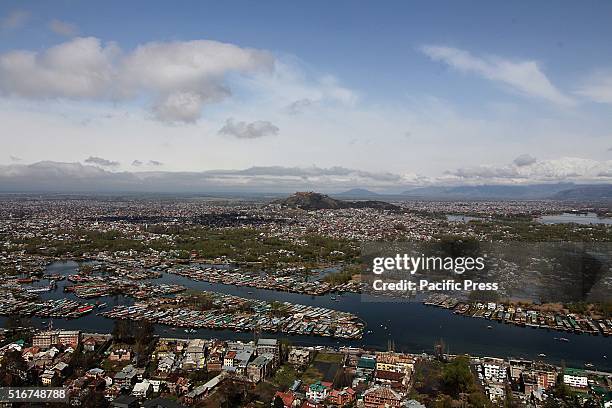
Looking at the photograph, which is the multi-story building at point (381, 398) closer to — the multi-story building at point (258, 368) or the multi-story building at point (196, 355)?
the multi-story building at point (258, 368)

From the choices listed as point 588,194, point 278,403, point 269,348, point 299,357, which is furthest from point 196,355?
point 588,194

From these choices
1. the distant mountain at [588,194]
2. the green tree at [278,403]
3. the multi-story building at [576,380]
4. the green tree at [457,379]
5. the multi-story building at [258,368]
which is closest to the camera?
the green tree at [278,403]

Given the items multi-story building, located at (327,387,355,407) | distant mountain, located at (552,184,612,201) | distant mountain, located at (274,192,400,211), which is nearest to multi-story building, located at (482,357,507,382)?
multi-story building, located at (327,387,355,407)

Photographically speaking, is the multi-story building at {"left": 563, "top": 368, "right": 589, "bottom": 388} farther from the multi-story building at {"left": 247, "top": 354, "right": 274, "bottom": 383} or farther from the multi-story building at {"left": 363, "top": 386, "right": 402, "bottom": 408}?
the multi-story building at {"left": 247, "top": 354, "right": 274, "bottom": 383}

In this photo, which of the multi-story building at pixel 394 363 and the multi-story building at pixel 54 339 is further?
the multi-story building at pixel 54 339
